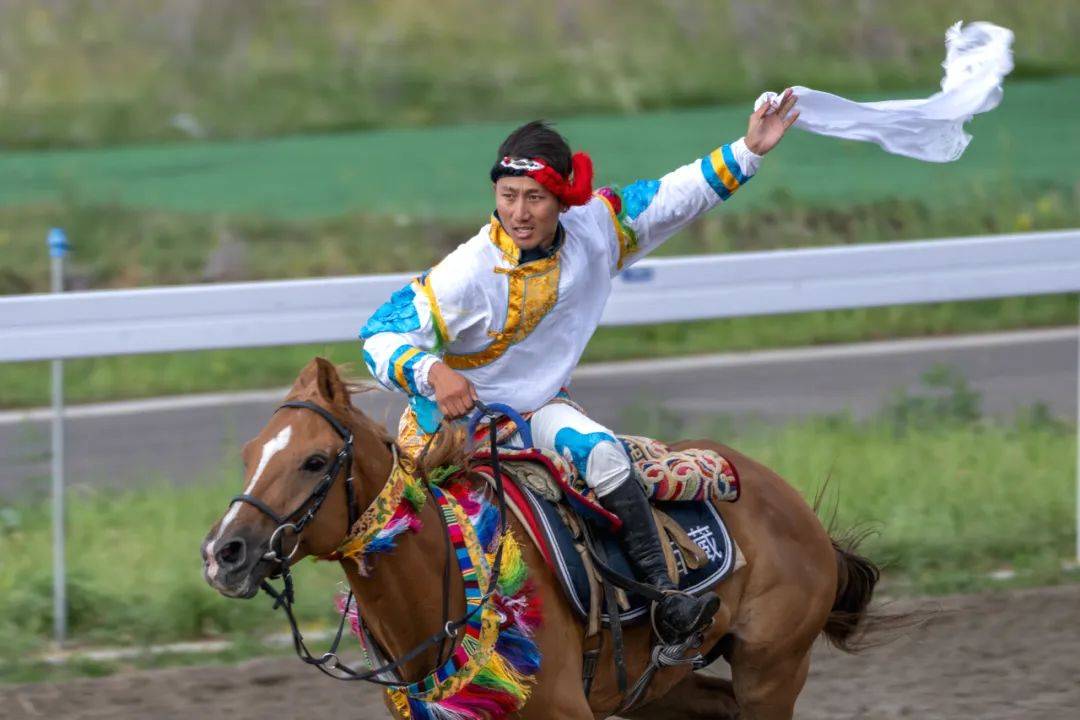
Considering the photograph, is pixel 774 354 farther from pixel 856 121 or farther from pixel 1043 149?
pixel 856 121

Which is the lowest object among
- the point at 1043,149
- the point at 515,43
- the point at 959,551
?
the point at 959,551

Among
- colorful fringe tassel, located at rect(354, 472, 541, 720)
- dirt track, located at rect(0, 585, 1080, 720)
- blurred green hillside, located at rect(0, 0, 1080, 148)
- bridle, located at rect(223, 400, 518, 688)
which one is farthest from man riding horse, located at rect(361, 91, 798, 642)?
blurred green hillside, located at rect(0, 0, 1080, 148)

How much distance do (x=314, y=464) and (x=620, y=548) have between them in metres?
1.14

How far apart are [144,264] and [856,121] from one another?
8.20 meters

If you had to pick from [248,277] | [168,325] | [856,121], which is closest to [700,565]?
[856,121]

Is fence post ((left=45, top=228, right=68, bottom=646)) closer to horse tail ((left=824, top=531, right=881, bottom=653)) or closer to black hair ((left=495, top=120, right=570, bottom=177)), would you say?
black hair ((left=495, top=120, right=570, bottom=177))

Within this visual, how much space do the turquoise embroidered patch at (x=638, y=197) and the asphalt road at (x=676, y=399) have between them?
3.61 m

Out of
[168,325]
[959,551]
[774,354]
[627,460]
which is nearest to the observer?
[627,460]

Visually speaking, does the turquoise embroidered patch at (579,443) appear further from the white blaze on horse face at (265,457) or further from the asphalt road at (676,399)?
the asphalt road at (676,399)

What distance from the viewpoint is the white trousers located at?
462 centimetres

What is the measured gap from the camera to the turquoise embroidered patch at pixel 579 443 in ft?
15.2

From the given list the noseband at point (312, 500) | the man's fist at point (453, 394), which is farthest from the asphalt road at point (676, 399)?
the noseband at point (312, 500)

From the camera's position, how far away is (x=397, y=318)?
4465mm

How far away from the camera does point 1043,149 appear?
1548 centimetres
